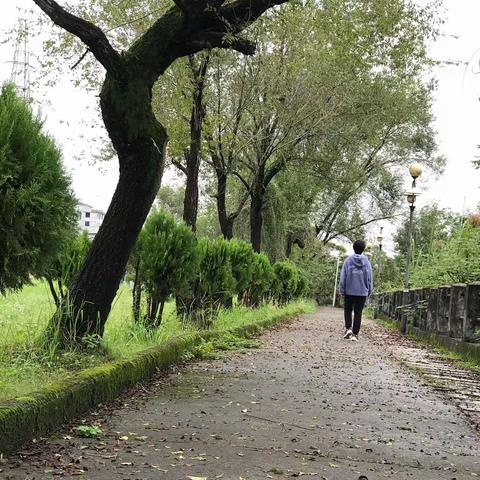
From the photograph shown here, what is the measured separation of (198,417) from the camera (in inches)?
177

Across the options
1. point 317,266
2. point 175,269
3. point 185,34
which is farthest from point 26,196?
point 317,266

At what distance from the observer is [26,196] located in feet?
12.6

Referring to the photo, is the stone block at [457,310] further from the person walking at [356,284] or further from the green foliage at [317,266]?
the green foliage at [317,266]

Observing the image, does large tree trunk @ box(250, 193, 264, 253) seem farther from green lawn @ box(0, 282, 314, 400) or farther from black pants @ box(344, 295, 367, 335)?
green lawn @ box(0, 282, 314, 400)

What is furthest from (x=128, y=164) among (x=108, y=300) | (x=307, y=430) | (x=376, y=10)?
(x=376, y=10)

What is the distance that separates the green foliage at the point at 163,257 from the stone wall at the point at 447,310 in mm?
4654

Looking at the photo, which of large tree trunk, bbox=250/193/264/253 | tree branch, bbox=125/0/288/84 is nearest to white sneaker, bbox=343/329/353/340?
large tree trunk, bbox=250/193/264/253

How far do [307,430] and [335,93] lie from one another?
13.9 m

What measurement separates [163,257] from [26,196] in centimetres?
374

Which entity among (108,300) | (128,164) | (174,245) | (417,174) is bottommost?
(108,300)

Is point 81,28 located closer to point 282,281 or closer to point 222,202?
point 222,202

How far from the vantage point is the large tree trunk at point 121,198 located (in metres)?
5.84

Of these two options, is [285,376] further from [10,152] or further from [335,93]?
[335,93]

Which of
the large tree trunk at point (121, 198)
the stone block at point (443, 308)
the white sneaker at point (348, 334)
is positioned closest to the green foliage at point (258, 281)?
the white sneaker at point (348, 334)
